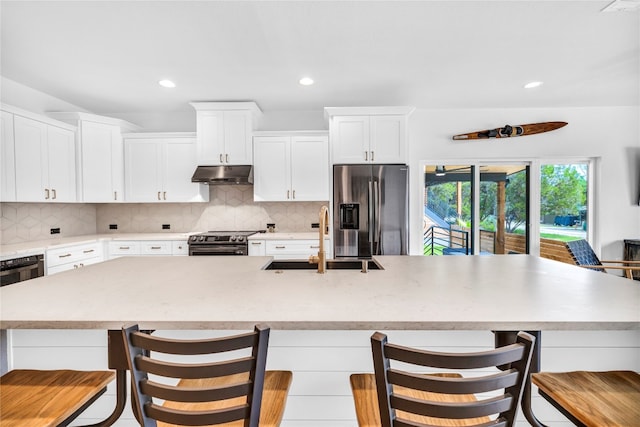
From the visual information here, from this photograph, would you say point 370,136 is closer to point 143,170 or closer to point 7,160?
point 143,170

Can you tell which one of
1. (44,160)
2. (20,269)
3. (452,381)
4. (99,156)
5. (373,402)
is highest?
(99,156)

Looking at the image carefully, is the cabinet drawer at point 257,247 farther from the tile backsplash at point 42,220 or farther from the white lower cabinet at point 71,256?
the tile backsplash at point 42,220

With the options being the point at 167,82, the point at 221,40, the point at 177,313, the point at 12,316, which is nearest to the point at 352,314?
the point at 177,313

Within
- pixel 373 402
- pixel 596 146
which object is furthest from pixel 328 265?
pixel 596 146

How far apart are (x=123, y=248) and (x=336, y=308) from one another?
3539mm

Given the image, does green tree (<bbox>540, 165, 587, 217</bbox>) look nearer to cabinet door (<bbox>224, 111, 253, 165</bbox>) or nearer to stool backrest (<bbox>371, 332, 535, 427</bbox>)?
cabinet door (<bbox>224, 111, 253, 165</bbox>)

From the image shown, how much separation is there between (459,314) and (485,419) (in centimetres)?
34

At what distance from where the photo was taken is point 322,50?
2.57 meters

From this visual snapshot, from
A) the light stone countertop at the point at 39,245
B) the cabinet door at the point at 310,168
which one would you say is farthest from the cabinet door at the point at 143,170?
the cabinet door at the point at 310,168

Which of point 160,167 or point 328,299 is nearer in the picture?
point 328,299

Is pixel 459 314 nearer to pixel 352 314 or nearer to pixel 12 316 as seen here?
pixel 352 314

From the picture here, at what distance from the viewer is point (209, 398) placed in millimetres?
775

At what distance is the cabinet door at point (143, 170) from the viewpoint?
3.97 metres

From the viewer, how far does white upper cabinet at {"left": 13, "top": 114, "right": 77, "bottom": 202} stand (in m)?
2.96
